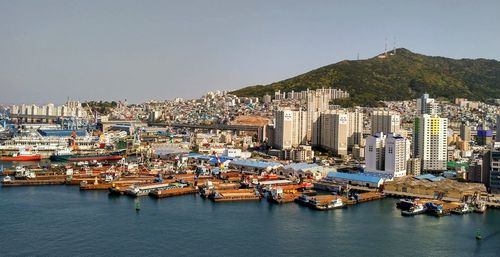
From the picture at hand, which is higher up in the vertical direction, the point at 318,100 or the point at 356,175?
the point at 318,100

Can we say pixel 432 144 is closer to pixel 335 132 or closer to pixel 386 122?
pixel 335 132

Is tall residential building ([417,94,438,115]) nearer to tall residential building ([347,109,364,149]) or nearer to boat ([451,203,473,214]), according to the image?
tall residential building ([347,109,364,149])

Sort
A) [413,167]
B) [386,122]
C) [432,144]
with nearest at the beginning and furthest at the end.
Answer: [413,167]
[432,144]
[386,122]

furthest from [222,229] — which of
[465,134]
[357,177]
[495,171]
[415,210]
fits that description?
[465,134]

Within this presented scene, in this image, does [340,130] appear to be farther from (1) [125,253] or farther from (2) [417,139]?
(1) [125,253]

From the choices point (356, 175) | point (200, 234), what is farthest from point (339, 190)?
point (200, 234)

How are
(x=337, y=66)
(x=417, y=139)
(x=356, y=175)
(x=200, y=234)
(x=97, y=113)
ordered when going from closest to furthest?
1. (x=200, y=234)
2. (x=356, y=175)
3. (x=417, y=139)
4. (x=97, y=113)
5. (x=337, y=66)
